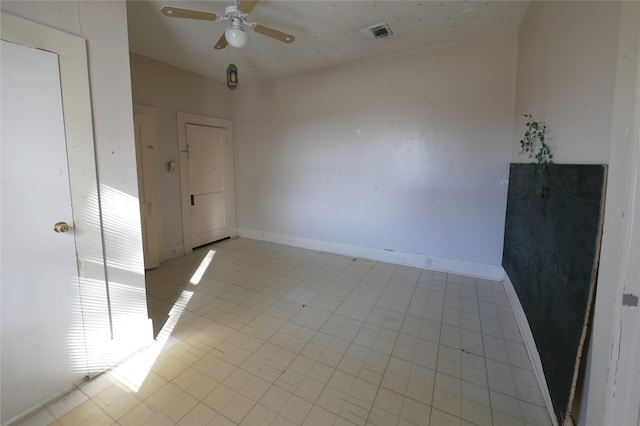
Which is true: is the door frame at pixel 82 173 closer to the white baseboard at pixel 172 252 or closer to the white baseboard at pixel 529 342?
the white baseboard at pixel 172 252

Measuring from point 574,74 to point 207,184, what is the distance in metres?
4.55

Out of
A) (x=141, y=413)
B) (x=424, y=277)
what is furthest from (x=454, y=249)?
(x=141, y=413)

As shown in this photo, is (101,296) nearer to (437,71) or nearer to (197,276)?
(197,276)

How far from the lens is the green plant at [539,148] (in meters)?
1.89

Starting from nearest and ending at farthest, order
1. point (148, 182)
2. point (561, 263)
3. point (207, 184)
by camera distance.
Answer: point (561, 263), point (148, 182), point (207, 184)

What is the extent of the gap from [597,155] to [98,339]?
10.1 feet

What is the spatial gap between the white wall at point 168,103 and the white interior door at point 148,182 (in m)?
0.13

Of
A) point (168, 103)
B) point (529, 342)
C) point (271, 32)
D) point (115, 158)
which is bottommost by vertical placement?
point (529, 342)

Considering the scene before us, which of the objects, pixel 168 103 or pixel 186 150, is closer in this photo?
pixel 168 103

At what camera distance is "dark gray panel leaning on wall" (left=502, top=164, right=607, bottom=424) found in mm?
1152

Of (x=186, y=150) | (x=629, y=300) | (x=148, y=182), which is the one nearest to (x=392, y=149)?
(x=629, y=300)

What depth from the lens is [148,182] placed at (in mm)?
3637

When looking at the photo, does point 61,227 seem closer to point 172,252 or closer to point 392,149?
point 172,252

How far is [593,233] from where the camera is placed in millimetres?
1123
